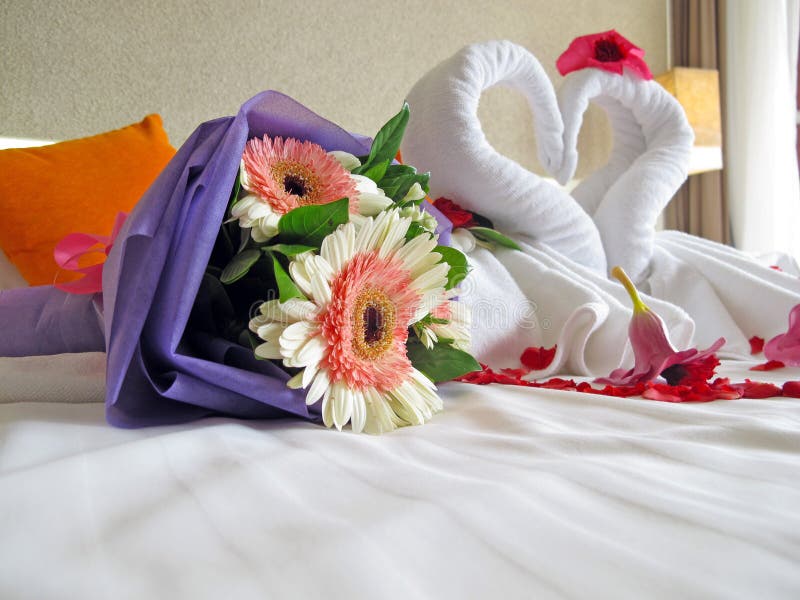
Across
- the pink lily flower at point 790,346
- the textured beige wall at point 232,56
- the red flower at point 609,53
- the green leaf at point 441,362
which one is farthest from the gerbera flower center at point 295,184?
the textured beige wall at point 232,56

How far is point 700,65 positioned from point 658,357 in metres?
3.12

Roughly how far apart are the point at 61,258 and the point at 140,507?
1.34 ft

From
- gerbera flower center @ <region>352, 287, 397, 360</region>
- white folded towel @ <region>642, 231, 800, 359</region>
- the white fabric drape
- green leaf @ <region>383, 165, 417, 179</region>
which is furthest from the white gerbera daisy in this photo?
the white fabric drape

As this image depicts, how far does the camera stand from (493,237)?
109 centimetres

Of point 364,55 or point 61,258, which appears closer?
point 61,258

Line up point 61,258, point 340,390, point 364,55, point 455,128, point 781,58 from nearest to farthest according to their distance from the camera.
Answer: point 340,390 → point 61,258 → point 455,128 → point 364,55 → point 781,58

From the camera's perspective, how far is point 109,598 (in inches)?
10.4

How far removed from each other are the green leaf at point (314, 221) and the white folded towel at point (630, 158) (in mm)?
829

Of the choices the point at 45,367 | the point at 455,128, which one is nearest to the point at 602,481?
the point at 45,367

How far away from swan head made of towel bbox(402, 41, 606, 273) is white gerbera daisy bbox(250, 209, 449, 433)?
506 millimetres

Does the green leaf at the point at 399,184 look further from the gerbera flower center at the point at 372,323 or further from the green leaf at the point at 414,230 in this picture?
the gerbera flower center at the point at 372,323

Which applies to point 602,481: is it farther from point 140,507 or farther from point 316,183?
point 316,183

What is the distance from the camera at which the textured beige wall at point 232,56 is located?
5.85 feet

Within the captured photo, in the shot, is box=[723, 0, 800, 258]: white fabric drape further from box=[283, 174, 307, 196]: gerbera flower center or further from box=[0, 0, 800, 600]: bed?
box=[283, 174, 307, 196]: gerbera flower center
